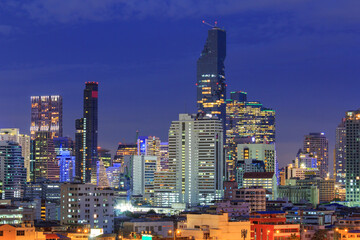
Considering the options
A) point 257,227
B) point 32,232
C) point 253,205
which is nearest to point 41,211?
point 253,205

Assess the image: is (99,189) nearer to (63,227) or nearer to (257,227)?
(63,227)

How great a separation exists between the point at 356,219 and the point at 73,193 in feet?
145

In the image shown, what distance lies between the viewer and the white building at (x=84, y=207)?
143m

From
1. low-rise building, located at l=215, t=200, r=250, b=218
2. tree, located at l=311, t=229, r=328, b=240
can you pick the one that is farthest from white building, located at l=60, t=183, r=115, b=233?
tree, located at l=311, t=229, r=328, b=240

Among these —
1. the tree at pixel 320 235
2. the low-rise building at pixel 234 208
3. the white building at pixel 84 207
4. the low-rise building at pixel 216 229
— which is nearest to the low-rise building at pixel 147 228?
the white building at pixel 84 207

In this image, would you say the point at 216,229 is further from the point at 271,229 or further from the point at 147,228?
the point at 147,228

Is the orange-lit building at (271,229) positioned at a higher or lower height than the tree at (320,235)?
higher

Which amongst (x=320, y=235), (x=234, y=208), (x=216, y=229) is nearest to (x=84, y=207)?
(x=320, y=235)

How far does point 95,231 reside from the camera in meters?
122

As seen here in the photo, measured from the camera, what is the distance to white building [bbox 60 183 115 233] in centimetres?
14262

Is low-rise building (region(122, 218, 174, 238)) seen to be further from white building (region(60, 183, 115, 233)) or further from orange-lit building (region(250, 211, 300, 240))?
orange-lit building (region(250, 211, 300, 240))

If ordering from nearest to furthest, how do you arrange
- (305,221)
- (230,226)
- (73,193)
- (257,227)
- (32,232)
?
(32,232) → (230,226) → (257,227) → (73,193) → (305,221)

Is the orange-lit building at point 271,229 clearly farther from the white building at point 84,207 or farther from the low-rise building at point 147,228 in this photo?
the white building at point 84,207

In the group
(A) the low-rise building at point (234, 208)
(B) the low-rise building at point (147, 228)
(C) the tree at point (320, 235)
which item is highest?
(A) the low-rise building at point (234, 208)
